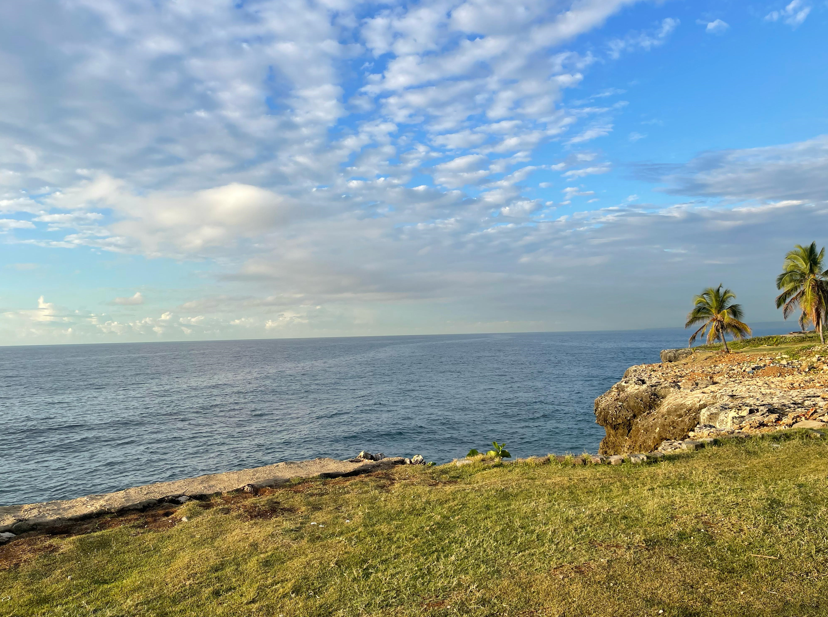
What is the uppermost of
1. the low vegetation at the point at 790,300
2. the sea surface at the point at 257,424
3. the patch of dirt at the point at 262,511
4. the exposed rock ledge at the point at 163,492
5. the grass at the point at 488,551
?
the low vegetation at the point at 790,300

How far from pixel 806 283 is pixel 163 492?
184 ft

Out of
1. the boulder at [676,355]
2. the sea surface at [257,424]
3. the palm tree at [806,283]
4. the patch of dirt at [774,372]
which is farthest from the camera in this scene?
the boulder at [676,355]

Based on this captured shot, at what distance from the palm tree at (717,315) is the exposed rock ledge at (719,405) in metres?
10.1

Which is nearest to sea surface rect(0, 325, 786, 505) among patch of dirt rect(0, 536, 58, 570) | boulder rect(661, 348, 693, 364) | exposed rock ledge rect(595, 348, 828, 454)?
exposed rock ledge rect(595, 348, 828, 454)

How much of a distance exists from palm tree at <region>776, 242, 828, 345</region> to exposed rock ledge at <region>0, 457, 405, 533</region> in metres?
45.8

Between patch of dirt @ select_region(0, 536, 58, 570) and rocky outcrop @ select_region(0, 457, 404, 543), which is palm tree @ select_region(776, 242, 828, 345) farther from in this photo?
patch of dirt @ select_region(0, 536, 58, 570)

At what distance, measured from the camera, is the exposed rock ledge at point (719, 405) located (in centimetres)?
1883

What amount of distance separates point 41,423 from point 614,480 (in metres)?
62.6

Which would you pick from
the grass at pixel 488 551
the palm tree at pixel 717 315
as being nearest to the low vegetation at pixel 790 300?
the palm tree at pixel 717 315

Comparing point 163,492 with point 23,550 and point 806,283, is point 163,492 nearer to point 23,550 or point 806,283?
point 23,550

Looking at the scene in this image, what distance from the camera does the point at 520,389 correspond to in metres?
67.8

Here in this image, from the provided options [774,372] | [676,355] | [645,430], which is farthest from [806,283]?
[645,430]

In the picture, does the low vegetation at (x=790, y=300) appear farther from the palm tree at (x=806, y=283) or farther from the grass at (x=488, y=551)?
the grass at (x=488, y=551)

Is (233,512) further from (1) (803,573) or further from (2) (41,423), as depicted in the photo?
(2) (41,423)
